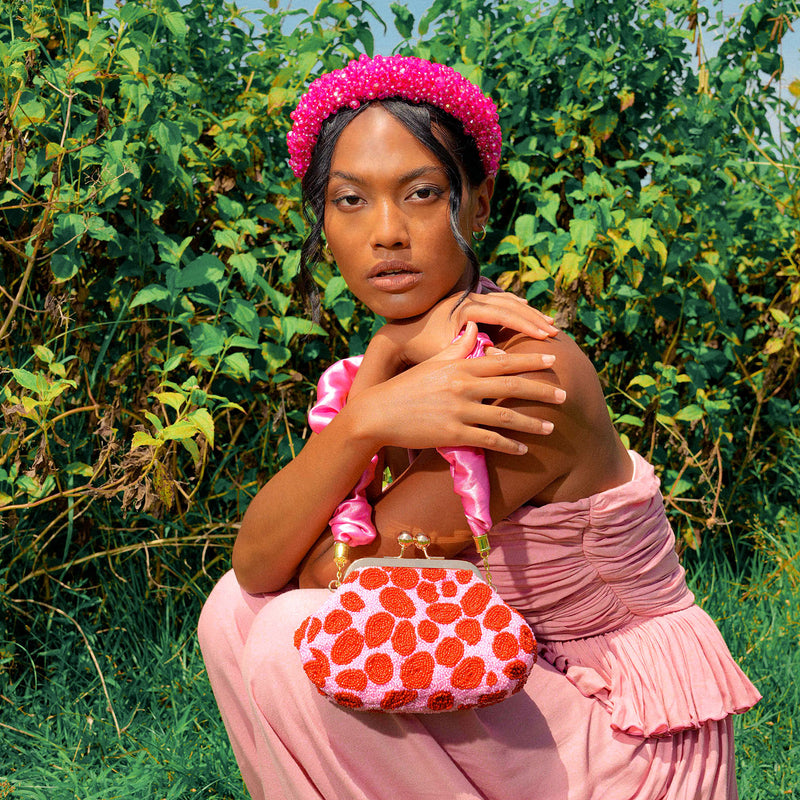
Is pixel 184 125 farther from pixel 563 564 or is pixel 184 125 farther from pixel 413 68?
pixel 563 564

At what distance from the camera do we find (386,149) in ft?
5.01

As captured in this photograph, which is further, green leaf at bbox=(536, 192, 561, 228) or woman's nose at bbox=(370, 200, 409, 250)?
green leaf at bbox=(536, 192, 561, 228)

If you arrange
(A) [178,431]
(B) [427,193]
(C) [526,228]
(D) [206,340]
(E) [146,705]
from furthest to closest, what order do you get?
(C) [526,228], (E) [146,705], (D) [206,340], (A) [178,431], (B) [427,193]

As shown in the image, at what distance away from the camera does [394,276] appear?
1.55 meters

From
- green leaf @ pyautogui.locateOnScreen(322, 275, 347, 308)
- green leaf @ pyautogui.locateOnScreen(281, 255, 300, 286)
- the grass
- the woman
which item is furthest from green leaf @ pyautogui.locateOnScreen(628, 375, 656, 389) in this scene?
the woman

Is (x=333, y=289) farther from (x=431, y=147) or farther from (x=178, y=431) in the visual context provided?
(x=431, y=147)

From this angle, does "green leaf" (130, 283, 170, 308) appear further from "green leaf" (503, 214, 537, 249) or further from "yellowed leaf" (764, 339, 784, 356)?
"yellowed leaf" (764, 339, 784, 356)

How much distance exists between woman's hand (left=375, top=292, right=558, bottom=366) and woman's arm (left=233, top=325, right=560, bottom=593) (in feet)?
0.17

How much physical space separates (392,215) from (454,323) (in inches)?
8.5

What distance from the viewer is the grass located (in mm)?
2156

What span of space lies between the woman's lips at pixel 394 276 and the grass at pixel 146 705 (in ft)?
4.30

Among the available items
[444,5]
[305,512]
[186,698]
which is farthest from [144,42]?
[186,698]

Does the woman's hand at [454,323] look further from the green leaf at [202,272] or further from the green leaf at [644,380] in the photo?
the green leaf at [644,380]

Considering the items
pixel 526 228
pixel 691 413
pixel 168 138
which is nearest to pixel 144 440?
pixel 168 138
